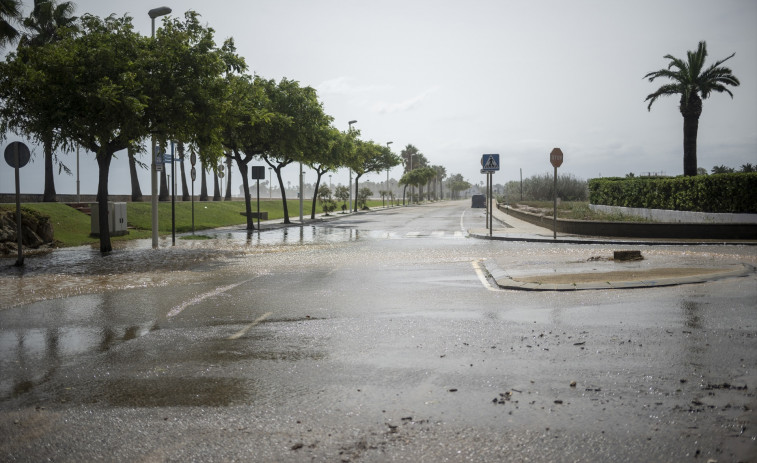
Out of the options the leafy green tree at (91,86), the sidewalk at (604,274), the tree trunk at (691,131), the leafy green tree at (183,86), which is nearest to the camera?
the sidewalk at (604,274)

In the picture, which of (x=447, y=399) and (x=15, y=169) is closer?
(x=447, y=399)

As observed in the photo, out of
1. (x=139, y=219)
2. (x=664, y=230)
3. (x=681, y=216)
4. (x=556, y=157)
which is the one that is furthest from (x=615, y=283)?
(x=139, y=219)

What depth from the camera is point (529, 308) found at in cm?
898

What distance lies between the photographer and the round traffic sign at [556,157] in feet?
74.9

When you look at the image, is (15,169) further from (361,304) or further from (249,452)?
Answer: (249,452)

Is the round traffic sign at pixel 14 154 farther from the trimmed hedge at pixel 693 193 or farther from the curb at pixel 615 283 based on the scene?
the trimmed hedge at pixel 693 193

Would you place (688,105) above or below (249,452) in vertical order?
above

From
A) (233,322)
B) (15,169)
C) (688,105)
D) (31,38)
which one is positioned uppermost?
(31,38)

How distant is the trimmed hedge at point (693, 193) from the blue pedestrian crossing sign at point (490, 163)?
8.41 metres

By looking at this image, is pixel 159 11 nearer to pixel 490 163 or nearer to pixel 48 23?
pixel 490 163

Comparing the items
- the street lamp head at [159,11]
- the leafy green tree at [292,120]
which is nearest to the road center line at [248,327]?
the street lamp head at [159,11]

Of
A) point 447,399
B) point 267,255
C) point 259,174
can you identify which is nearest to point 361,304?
point 447,399

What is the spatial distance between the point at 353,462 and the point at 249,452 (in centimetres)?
69

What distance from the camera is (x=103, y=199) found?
19.8 m
